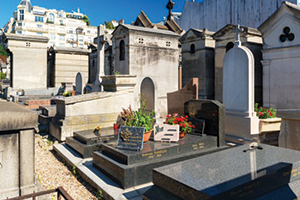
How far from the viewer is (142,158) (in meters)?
4.68

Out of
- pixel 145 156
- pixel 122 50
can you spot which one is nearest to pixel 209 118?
pixel 145 156

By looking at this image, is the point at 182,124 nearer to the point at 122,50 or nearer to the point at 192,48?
the point at 122,50

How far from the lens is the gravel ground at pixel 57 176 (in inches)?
176

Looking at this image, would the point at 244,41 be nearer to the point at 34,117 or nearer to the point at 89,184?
the point at 89,184

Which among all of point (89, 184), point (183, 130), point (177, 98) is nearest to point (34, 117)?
point (89, 184)

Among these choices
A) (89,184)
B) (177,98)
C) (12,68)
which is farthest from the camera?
(12,68)

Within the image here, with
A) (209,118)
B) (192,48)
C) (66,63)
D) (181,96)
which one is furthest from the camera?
(66,63)

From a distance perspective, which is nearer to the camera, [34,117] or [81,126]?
[34,117]

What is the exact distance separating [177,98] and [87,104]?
4.17m

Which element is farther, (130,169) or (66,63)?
(66,63)

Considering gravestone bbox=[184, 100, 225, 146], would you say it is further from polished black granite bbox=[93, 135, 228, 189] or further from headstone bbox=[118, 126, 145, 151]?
headstone bbox=[118, 126, 145, 151]

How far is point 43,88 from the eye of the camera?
1683 cm

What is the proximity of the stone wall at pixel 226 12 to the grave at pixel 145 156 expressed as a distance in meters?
18.5

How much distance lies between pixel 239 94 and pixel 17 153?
5.86 meters
